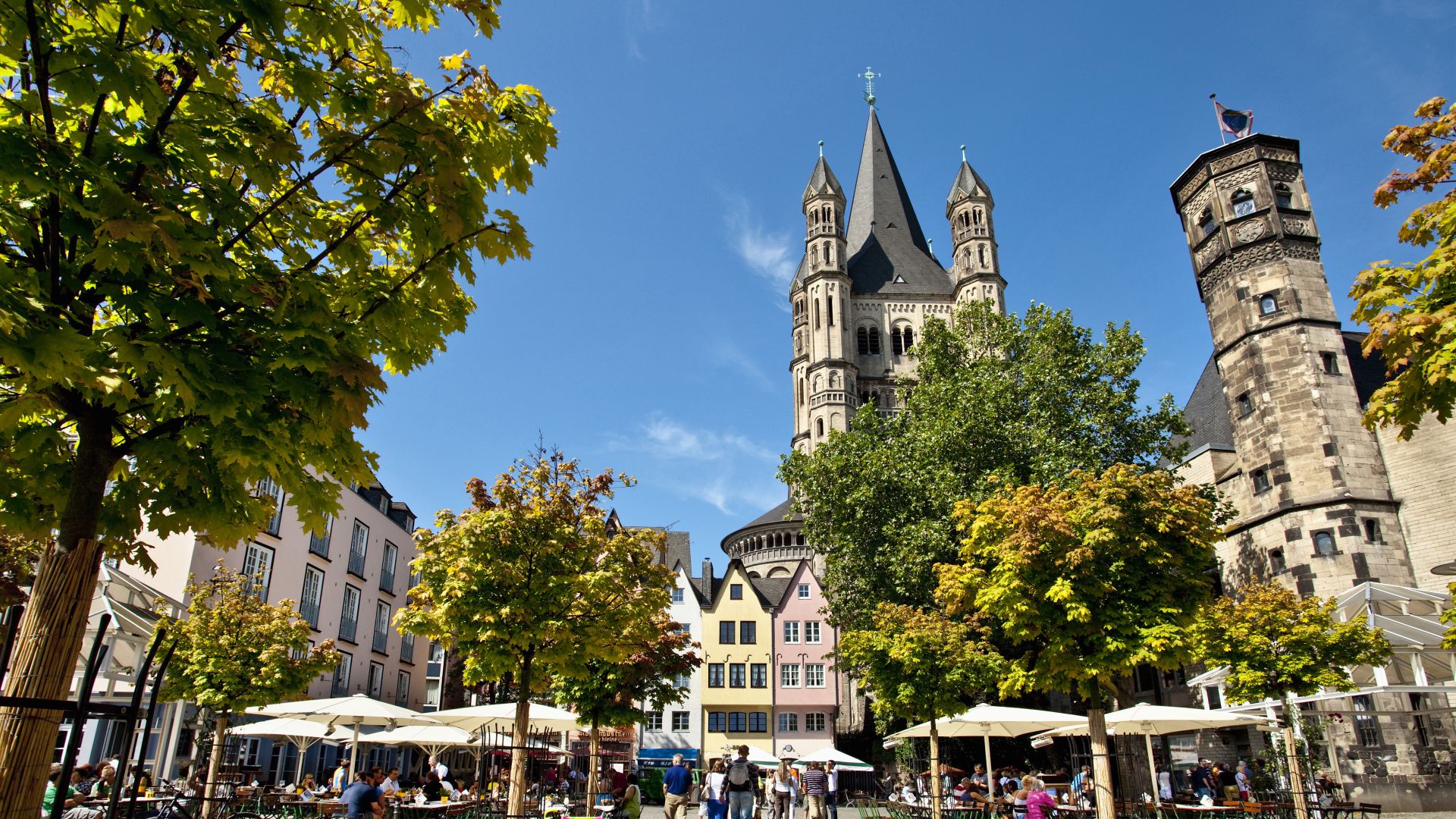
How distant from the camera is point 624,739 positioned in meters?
46.7

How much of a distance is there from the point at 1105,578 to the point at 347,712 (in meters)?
15.4

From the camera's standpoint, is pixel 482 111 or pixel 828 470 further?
pixel 828 470

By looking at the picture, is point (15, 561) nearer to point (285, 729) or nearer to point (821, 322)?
point (285, 729)

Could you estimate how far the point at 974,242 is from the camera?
3061 inches

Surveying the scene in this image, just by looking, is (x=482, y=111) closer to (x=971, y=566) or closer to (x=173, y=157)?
(x=173, y=157)

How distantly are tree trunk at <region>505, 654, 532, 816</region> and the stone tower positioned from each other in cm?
2931

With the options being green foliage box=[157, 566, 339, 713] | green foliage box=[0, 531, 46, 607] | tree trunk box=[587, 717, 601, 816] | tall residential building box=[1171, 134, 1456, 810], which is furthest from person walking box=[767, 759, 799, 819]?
green foliage box=[0, 531, 46, 607]

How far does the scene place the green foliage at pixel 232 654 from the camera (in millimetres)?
17938

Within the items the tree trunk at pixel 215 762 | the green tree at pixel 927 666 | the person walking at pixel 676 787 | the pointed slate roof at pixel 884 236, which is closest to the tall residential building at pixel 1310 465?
the green tree at pixel 927 666

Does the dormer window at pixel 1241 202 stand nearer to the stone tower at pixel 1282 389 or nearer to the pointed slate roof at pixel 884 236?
the stone tower at pixel 1282 389

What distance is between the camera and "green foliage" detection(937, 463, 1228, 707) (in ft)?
48.4

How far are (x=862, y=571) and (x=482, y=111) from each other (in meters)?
34.1

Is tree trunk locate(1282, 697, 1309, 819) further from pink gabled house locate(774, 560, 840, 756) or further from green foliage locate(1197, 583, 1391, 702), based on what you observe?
pink gabled house locate(774, 560, 840, 756)

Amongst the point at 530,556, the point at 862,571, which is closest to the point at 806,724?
the point at 862,571
